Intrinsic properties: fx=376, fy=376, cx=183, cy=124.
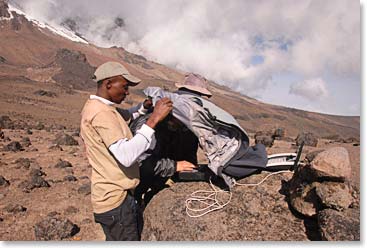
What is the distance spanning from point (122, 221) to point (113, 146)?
0.56 metres

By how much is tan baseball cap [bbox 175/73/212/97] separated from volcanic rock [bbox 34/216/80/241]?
2386 mm

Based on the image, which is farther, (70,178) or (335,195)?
(70,178)

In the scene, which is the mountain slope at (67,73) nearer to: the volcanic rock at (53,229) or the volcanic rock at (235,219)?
the volcanic rock at (53,229)

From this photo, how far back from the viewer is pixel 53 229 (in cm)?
425

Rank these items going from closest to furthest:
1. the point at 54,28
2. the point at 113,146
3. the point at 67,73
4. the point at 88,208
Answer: the point at 113,146 → the point at 88,208 → the point at 67,73 → the point at 54,28

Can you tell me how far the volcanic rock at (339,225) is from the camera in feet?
6.96

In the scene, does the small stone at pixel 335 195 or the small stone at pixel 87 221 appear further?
the small stone at pixel 87 221

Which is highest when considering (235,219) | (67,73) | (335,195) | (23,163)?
(67,73)

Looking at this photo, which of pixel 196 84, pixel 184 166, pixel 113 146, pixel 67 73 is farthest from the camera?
pixel 67 73

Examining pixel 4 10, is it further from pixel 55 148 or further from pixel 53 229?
pixel 53 229

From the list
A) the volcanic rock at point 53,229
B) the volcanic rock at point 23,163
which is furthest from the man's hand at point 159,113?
the volcanic rock at point 23,163

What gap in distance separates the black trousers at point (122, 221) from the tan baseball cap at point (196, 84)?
95 cm

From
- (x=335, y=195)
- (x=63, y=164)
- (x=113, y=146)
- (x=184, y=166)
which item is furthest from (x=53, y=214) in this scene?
(x=335, y=195)

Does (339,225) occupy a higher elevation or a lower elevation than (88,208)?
higher
